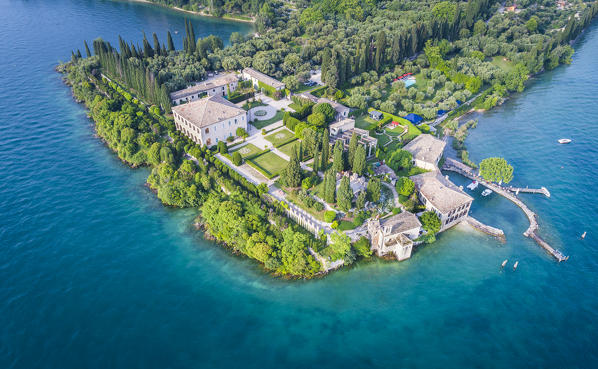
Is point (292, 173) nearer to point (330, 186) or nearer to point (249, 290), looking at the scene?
point (330, 186)

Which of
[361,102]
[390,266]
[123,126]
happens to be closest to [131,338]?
[390,266]

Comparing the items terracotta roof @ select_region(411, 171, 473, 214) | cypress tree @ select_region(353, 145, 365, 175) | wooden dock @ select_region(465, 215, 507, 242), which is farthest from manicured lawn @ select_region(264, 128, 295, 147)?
wooden dock @ select_region(465, 215, 507, 242)

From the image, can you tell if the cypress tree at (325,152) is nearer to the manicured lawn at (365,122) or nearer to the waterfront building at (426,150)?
the waterfront building at (426,150)

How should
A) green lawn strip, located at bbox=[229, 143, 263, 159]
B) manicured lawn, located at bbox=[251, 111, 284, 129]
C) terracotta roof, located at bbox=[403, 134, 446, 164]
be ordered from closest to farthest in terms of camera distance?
1. terracotta roof, located at bbox=[403, 134, 446, 164]
2. green lawn strip, located at bbox=[229, 143, 263, 159]
3. manicured lawn, located at bbox=[251, 111, 284, 129]

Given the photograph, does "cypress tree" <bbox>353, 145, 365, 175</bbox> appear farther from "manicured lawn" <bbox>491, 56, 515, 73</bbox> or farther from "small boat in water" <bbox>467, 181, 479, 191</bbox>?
"manicured lawn" <bbox>491, 56, 515, 73</bbox>

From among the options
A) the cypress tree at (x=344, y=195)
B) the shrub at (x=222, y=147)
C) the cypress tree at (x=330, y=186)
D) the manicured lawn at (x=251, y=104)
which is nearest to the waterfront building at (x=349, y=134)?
the cypress tree at (x=330, y=186)

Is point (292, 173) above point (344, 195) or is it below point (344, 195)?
above

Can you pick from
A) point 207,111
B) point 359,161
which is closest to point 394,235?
point 359,161
